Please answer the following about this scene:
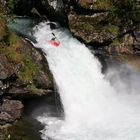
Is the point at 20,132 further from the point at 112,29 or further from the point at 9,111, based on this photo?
the point at 112,29

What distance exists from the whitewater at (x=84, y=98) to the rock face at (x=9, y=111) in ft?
3.60

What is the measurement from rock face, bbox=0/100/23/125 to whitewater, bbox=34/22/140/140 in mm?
1096

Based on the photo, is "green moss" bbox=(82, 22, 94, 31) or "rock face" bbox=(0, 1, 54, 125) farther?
"green moss" bbox=(82, 22, 94, 31)

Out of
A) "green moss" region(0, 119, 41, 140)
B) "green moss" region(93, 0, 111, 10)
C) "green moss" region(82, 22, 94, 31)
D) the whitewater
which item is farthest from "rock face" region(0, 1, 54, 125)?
"green moss" region(93, 0, 111, 10)

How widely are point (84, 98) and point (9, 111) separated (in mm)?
3365

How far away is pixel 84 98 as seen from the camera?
18531 millimetres

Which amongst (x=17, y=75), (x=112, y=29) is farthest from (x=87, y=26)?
(x=17, y=75)

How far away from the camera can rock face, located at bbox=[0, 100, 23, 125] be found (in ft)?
53.9

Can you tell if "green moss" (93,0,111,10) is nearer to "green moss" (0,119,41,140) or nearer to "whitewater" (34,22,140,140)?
"whitewater" (34,22,140,140)

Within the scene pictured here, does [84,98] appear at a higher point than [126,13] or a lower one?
lower

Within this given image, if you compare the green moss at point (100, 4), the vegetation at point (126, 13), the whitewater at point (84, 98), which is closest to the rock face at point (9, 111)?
the whitewater at point (84, 98)

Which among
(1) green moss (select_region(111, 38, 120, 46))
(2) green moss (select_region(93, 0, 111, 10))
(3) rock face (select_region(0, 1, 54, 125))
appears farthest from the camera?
(1) green moss (select_region(111, 38, 120, 46))

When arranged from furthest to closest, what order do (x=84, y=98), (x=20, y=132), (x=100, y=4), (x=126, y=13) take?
(x=126, y=13)
(x=100, y=4)
(x=84, y=98)
(x=20, y=132)

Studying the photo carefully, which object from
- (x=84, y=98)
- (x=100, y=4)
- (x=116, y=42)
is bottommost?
(x=84, y=98)
